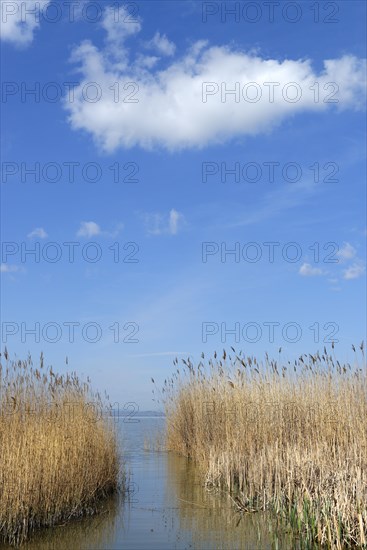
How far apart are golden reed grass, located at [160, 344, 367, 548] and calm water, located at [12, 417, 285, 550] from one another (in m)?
0.37

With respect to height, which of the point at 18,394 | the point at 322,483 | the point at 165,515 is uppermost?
the point at 18,394

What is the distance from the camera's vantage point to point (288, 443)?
9.05 meters

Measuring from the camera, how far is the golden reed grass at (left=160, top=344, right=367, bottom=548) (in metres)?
6.20

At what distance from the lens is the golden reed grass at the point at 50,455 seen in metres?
6.42

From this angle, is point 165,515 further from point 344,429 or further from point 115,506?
point 344,429

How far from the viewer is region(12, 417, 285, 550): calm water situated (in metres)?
6.33

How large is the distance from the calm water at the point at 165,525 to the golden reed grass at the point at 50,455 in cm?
25

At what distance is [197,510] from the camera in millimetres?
7785

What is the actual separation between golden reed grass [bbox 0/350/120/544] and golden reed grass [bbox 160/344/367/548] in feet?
6.39

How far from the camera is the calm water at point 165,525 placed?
6.33 meters

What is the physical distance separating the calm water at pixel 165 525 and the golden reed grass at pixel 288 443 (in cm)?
37

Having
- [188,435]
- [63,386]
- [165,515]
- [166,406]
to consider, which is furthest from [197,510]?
[166,406]

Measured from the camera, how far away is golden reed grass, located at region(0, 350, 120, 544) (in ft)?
21.1

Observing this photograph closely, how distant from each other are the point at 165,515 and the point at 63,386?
2.37 metres
